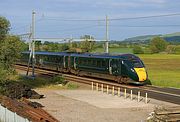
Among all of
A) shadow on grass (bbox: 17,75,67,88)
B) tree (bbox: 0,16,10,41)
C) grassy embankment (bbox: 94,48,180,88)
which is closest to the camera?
tree (bbox: 0,16,10,41)

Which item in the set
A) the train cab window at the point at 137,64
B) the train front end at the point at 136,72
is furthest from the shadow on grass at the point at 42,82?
the train cab window at the point at 137,64

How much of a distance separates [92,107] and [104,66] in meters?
16.6

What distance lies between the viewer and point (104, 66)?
145ft

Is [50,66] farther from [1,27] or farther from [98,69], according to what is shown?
[1,27]

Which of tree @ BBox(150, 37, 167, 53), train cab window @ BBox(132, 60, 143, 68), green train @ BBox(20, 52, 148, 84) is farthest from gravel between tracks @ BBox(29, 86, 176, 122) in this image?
tree @ BBox(150, 37, 167, 53)

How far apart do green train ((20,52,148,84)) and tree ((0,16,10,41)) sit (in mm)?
13342

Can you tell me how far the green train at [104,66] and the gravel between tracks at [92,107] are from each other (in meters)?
5.49

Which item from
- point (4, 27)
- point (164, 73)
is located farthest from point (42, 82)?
point (164, 73)

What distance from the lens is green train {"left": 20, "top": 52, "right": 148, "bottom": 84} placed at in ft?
131

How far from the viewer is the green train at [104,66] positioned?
4003cm

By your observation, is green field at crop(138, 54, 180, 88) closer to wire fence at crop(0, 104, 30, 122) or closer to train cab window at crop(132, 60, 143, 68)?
train cab window at crop(132, 60, 143, 68)

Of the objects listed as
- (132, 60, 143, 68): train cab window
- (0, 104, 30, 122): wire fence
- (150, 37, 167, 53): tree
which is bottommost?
(0, 104, 30, 122): wire fence

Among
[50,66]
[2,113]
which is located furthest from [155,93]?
[50,66]

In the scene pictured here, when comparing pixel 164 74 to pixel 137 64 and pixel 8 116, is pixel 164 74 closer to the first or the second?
pixel 137 64
